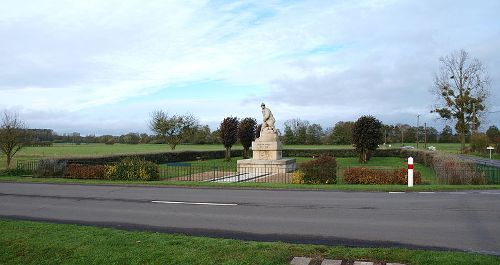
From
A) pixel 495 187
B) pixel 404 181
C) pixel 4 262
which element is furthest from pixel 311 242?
pixel 404 181

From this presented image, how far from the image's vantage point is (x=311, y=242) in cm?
709

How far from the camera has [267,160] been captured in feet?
93.9

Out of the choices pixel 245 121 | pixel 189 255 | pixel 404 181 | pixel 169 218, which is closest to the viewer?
pixel 189 255

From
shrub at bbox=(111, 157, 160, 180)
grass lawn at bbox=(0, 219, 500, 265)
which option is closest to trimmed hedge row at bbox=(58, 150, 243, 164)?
shrub at bbox=(111, 157, 160, 180)

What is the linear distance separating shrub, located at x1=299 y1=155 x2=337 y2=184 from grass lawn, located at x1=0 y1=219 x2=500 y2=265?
11.9m

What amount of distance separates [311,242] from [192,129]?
5370 cm

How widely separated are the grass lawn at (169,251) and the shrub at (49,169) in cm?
1562

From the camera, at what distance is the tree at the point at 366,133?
3844 cm

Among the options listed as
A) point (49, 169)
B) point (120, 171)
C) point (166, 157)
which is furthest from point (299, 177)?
point (166, 157)

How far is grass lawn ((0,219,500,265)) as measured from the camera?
5826 mm

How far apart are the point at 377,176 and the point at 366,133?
20383 mm

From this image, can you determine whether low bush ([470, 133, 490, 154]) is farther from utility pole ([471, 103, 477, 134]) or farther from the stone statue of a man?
the stone statue of a man

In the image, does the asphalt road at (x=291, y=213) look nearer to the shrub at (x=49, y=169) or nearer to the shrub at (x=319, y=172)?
the shrub at (x=319, y=172)

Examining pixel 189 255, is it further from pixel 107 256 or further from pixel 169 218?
pixel 169 218
